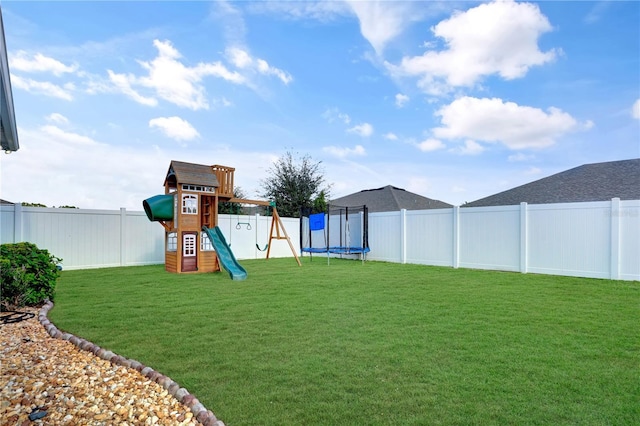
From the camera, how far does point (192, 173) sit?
921cm

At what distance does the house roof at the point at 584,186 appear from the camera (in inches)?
458

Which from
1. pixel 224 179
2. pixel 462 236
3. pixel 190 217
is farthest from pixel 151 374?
pixel 462 236

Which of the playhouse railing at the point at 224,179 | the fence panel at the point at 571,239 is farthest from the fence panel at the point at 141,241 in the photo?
the fence panel at the point at 571,239

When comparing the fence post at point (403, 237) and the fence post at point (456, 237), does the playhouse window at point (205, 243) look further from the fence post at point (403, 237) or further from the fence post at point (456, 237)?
the fence post at point (456, 237)

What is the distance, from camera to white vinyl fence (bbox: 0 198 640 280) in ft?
24.4

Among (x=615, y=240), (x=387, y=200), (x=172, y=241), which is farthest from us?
(x=387, y=200)

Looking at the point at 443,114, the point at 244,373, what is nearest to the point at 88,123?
the point at 244,373

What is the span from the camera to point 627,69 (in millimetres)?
7938

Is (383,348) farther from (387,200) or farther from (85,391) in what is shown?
(387,200)

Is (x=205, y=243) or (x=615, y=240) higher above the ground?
(x=615, y=240)

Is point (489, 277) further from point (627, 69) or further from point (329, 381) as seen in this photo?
point (329, 381)

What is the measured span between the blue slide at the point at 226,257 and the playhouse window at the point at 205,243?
0.17 m

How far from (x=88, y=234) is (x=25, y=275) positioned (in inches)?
213

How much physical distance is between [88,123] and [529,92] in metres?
10.6
